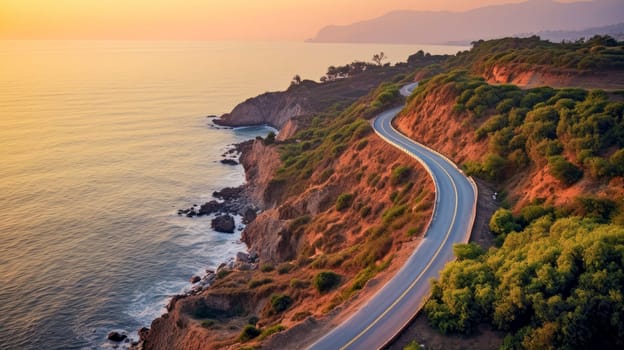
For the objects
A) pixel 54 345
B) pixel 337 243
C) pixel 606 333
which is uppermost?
pixel 606 333

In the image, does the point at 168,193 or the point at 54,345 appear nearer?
the point at 54,345

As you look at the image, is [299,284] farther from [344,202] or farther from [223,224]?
[223,224]

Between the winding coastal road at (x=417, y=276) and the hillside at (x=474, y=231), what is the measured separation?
1037mm

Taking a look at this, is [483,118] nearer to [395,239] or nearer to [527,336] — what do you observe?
[395,239]

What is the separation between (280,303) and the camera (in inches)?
1356

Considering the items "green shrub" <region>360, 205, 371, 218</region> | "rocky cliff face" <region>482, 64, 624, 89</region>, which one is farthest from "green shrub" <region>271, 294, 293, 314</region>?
"rocky cliff face" <region>482, 64, 624, 89</region>

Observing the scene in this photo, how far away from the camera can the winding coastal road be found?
2386 centimetres

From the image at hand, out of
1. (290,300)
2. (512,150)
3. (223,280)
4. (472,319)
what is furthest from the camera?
(223,280)

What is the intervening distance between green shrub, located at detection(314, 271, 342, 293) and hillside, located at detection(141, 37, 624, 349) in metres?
0.11

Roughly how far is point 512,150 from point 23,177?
83.5 metres

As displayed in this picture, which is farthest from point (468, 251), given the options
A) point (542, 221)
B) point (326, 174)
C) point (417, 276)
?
point (326, 174)

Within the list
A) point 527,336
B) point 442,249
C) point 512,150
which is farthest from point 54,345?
point 512,150

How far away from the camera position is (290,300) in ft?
115

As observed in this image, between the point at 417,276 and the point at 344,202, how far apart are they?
23.1 metres
